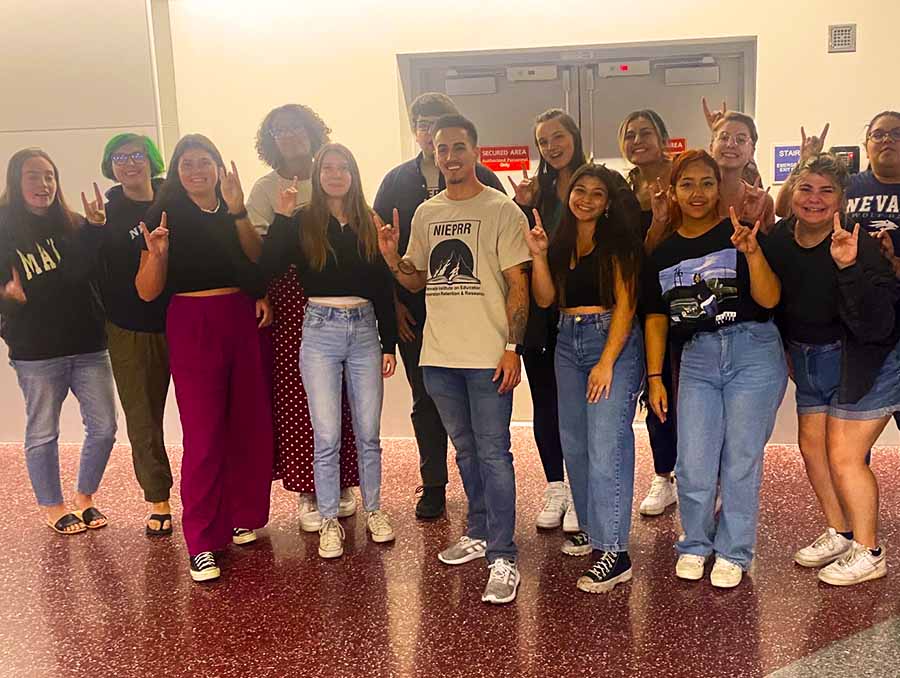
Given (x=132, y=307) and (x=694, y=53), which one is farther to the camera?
(x=694, y=53)

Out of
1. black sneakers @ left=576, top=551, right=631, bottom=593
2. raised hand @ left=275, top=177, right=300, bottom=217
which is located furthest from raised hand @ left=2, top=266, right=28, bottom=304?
black sneakers @ left=576, top=551, right=631, bottom=593

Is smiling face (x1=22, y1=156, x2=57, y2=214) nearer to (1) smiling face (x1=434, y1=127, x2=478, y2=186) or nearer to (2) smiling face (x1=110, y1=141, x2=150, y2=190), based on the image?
(2) smiling face (x1=110, y1=141, x2=150, y2=190)

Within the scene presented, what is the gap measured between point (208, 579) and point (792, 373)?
2238 millimetres

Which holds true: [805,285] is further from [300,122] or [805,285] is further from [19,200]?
[19,200]

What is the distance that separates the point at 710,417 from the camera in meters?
2.67

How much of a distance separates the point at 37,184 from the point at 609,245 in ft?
7.66

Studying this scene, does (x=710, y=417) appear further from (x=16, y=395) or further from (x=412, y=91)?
(x=16, y=395)

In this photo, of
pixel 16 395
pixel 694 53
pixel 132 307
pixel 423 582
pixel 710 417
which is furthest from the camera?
pixel 694 53

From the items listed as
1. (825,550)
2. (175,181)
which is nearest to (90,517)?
(175,181)

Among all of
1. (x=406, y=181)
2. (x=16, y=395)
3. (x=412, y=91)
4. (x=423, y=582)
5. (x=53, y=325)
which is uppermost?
(x=412, y=91)

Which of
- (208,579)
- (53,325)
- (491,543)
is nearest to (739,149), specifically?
(491,543)

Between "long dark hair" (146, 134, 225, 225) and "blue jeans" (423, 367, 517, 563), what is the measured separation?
44.6 inches

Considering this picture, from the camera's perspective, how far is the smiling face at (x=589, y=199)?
2607 millimetres

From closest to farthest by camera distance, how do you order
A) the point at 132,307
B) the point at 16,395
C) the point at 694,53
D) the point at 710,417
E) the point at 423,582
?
the point at 710,417 → the point at 423,582 → the point at 132,307 → the point at 16,395 → the point at 694,53
